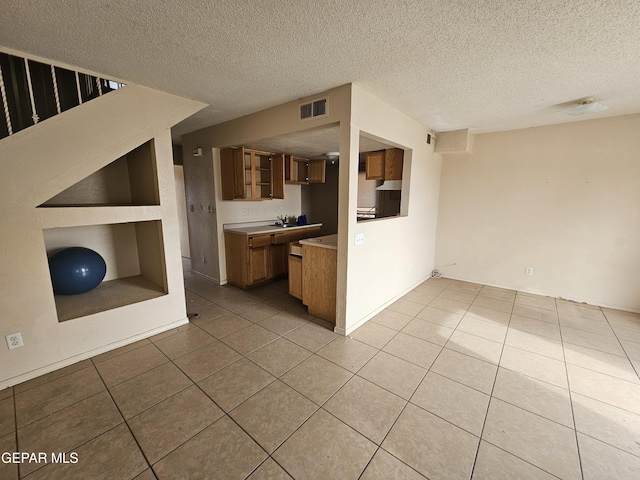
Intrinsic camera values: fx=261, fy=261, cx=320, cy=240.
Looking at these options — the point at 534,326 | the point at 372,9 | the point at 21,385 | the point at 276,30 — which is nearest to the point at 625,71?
the point at 372,9

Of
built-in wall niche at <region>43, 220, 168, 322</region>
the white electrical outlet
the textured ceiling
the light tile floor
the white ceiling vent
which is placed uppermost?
the textured ceiling

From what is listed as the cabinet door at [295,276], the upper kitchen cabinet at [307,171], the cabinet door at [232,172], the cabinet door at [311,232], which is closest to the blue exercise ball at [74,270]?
the cabinet door at [232,172]

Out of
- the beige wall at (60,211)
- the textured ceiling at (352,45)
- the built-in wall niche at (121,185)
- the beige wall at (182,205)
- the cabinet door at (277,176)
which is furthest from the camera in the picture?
the beige wall at (182,205)

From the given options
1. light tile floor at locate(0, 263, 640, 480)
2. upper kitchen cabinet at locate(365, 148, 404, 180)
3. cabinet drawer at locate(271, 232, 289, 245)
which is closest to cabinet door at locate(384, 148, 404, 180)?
upper kitchen cabinet at locate(365, 148, 404, 180)

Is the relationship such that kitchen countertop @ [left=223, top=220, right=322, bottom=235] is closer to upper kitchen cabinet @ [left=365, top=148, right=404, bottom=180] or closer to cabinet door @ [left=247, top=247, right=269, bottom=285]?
cabinet door @ [left=247, top=247, right=269, bottom=285]

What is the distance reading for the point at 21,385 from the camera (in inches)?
78.4

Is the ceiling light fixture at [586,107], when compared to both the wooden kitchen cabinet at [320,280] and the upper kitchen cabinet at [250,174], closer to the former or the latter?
the wooden kitchen cabinet at [320,280]

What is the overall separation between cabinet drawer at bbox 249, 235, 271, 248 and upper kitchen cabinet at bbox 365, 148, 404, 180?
1.88 m

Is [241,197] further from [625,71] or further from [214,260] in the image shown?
[625,71]

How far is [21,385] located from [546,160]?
20.0 feet

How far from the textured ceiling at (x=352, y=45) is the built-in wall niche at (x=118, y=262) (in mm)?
1523

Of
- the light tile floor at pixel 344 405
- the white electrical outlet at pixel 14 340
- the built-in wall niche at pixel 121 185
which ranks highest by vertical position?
the built-in wall niche at pixel 121 185

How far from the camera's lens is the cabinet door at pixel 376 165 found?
3.81m

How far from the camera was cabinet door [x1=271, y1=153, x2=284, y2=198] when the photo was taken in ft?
14.4
